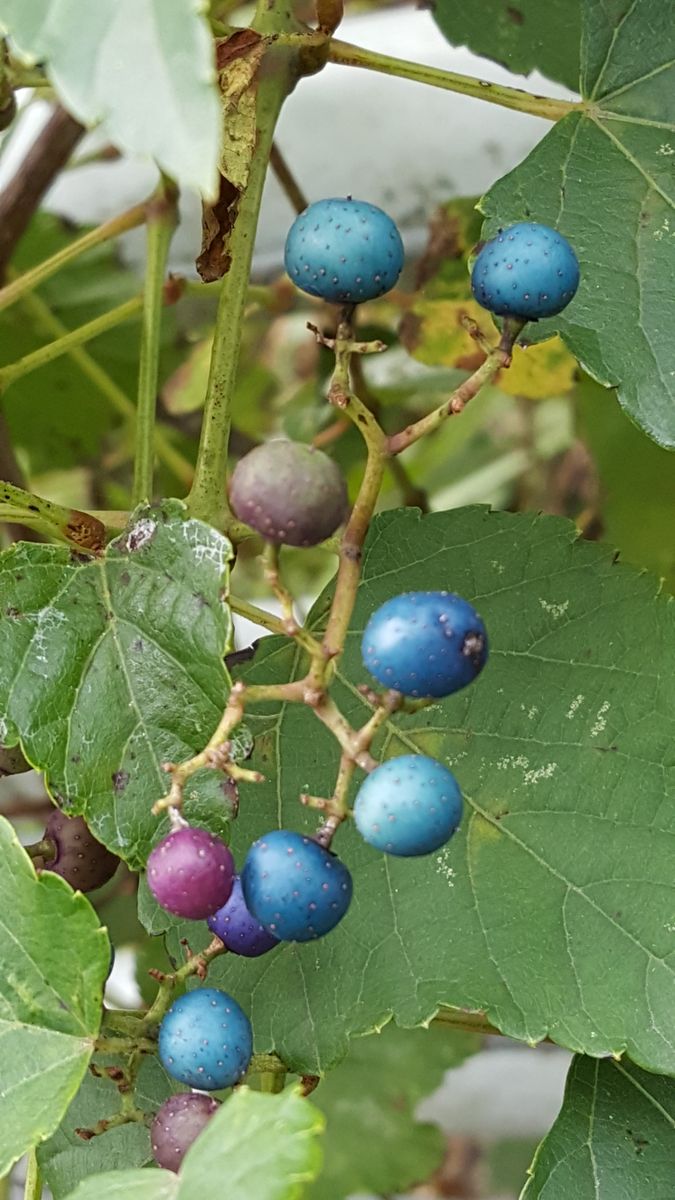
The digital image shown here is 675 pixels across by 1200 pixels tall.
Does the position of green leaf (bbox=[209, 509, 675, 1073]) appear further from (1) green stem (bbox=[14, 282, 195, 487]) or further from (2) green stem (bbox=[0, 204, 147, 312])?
(1) green stem (bbox=[14, 282, 195, 487])

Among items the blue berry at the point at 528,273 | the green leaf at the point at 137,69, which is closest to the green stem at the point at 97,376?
the blue berry at the point at 528,273

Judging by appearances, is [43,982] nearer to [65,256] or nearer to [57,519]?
[57,519]

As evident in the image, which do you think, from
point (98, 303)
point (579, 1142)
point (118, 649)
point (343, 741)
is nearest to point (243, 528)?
point (118, 649)

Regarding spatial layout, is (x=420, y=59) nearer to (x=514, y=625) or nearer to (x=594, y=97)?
(x=594, y=97)

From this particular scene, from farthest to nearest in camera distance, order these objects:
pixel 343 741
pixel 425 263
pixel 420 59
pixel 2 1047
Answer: pixel 420 59 → pixel 425 263 → pixel 2 1047 → pixel 343 741

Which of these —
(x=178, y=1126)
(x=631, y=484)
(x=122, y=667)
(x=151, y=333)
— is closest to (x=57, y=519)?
(x=122, y=667)

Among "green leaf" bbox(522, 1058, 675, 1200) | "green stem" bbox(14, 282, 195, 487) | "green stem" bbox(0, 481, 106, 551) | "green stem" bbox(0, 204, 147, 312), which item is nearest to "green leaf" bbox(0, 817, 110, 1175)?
"green stem" bbox(0, 481, 106, 551)
